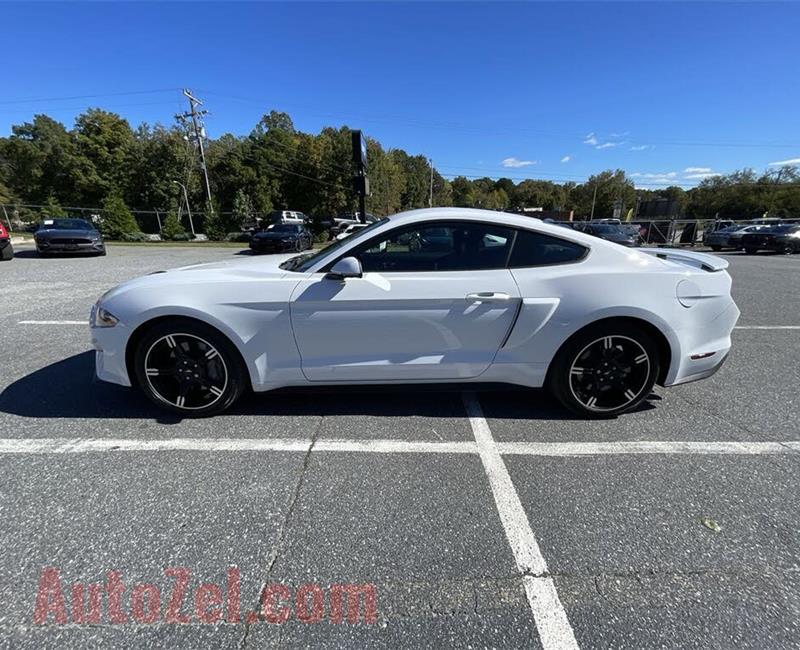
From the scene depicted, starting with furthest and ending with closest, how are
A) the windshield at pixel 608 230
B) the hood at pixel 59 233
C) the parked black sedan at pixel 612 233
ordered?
1. the windshield at pixel 608 230
2. the parked black sedan at pixel 612 233
3. the hood at pixel 59 233

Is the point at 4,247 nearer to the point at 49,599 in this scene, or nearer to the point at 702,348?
the point at 49,599

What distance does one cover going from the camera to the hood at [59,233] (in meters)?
13.0

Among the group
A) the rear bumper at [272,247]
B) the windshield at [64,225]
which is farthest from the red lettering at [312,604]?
the windshield at [64,225]

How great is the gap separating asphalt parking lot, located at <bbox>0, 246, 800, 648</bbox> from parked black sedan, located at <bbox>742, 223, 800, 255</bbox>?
2034 centimetres

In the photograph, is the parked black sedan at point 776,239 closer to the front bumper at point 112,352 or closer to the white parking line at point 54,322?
the front bumper at point 112,352

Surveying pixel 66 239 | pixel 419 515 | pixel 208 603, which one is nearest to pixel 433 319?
pixel 419 515

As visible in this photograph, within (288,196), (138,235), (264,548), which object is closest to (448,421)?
(264,548)

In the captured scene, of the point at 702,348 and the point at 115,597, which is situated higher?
the point at 702,348

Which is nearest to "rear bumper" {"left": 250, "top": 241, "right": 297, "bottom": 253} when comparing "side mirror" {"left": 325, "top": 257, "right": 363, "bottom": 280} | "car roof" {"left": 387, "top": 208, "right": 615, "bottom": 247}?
"car roof" {"left": 387, "top": 208, "right": 615, "bottom": 247}

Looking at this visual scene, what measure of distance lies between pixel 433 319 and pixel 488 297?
41 centimetres

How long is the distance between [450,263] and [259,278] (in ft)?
4.49

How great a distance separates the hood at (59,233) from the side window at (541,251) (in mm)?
15738

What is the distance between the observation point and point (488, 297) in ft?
9.16

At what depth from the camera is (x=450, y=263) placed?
2932 mm
